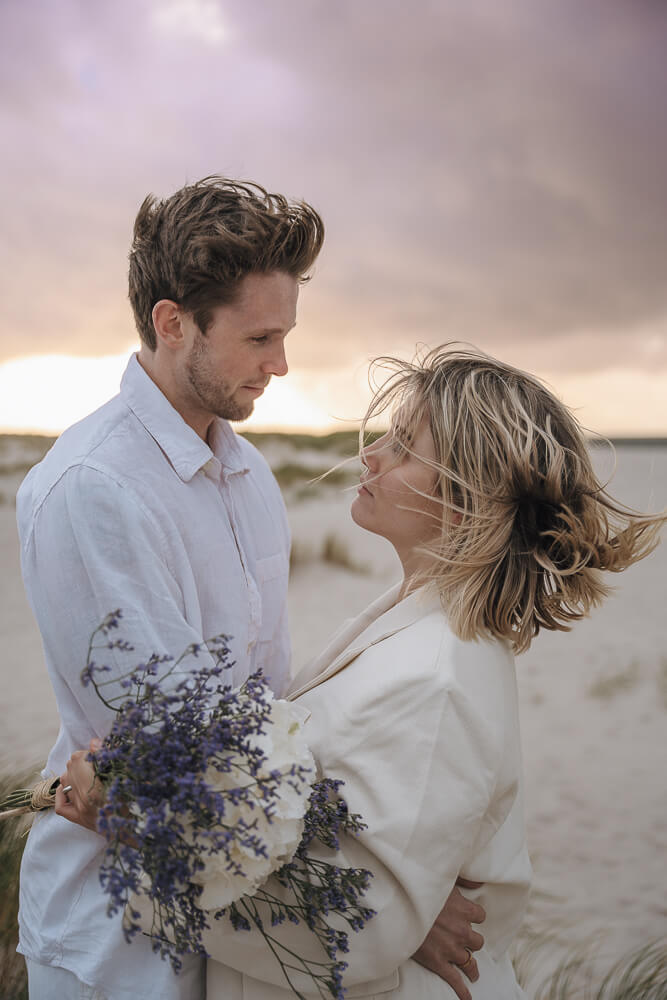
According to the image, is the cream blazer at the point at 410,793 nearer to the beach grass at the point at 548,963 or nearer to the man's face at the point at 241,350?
the man's face at the point at 241,350

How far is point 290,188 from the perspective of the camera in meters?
2.55

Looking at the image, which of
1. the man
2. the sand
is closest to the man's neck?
the man

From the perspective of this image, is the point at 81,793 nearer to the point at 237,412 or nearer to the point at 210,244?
the point at 237,412

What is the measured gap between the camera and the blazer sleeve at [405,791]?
Answer: 4.93 ft

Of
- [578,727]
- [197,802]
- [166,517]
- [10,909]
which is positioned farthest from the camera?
[578,727]

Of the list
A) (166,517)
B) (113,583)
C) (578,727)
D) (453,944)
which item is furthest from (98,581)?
(578,727)

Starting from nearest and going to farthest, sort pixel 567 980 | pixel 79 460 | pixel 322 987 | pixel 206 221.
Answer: pixel 322 987, pixel 79 460, pixel 206 221, pixel 567 980

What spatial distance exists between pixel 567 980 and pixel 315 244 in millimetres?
3501

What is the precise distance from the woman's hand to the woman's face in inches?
34.0

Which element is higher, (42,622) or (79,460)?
(79,460)

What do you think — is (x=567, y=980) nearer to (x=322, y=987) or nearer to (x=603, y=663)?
(x=322, y=987)

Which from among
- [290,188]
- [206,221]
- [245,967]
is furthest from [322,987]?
[290,188]

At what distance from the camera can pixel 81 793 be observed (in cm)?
148

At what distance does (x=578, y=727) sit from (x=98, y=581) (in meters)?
5.72
